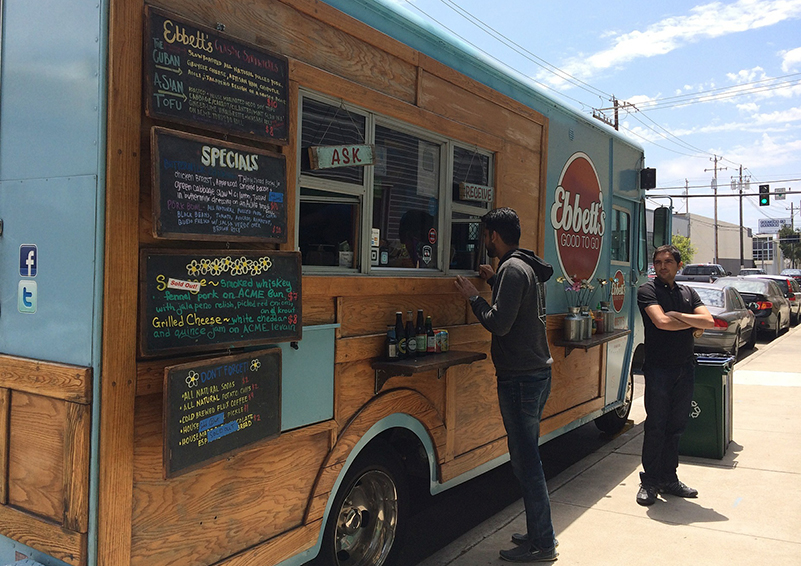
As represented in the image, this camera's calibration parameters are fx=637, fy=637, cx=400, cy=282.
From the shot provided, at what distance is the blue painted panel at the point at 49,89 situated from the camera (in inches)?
89.8

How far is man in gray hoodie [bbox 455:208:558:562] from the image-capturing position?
12.5 ft

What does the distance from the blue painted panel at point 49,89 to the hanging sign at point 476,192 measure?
2.54 meters

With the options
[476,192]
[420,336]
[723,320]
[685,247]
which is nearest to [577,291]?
[476,192]

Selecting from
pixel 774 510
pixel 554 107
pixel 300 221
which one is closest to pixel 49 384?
pixel 300 221

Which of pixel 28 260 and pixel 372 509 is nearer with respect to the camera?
pixel 28 260

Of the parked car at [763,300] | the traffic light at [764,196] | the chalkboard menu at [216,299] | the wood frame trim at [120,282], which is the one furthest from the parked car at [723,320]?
the traffic light at [764,196]

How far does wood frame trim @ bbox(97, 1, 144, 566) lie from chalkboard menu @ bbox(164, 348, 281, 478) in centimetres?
14

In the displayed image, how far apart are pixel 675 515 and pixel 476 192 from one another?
9.43 ft

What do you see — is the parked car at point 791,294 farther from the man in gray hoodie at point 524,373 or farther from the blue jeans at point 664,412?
the man in gray hoodie at point 524,373

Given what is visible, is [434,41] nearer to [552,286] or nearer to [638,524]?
[552,286]

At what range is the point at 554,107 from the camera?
5.55m

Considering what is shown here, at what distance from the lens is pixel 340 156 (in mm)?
3256

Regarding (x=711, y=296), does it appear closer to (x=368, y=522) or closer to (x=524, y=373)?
(x=524, y=373)

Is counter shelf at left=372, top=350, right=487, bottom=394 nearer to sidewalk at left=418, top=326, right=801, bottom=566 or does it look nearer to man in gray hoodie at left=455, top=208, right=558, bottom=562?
man in gray hoodie at left=455, top=208, right=558, bottom=562
